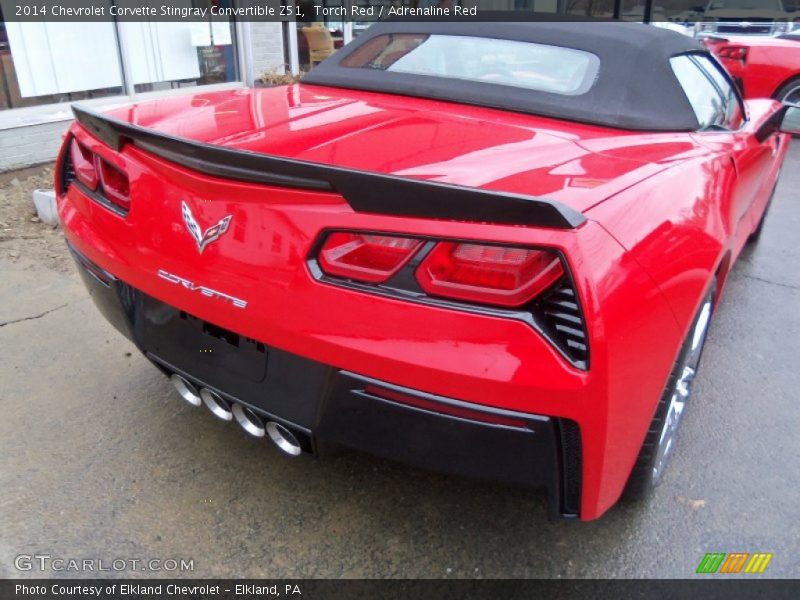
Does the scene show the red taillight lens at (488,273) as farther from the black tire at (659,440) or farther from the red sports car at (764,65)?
the red sports car at (764,65)

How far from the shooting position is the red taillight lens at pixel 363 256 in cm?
152

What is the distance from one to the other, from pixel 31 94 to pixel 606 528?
5.99 metres

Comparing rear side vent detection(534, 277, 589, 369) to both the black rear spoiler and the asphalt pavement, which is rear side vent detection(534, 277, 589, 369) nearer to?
the black rear spoiler

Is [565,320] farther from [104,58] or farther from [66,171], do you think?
[104,58]

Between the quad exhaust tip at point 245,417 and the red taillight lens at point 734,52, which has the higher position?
the red taillight lens at point 734,52

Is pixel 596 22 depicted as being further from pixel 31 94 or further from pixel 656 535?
pixel 31 94

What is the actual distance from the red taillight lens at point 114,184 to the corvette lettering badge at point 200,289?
0.33 m

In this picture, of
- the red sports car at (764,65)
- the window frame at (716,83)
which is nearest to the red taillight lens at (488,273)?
the window frame at (716,83)

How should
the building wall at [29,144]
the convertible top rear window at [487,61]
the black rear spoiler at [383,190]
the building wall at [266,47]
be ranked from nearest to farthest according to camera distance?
the black rear spoiler at [383,190] < the convertible top rear window at [487,61] < the building wall at [29,144] < the building wall at [266,47]

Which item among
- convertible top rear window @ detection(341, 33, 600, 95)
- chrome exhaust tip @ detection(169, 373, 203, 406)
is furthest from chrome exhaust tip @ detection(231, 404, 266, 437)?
convertible top rear window @ detection(341, 33, 600, 95)

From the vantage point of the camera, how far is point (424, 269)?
149cm

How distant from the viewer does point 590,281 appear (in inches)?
54.7

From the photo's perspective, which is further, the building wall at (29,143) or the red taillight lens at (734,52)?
the red taillight lens at (734,52)

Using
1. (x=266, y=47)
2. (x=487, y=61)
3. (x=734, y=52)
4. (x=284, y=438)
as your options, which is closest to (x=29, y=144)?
(x=266, y=47)
